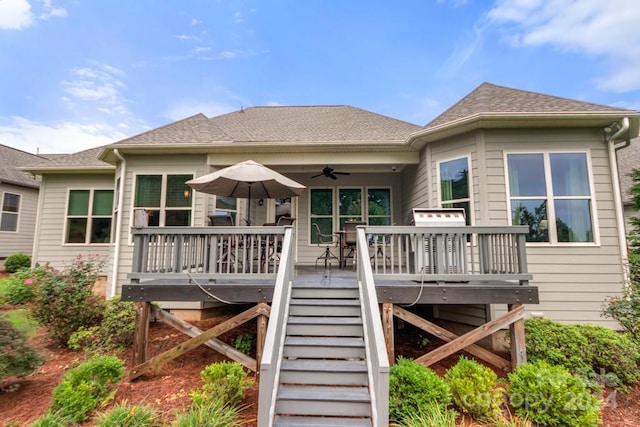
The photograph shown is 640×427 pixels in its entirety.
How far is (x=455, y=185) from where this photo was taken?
5805 mm

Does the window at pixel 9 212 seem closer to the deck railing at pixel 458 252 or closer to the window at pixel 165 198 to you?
the window at pixel 165 198

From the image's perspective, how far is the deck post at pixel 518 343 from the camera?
13.1 ft

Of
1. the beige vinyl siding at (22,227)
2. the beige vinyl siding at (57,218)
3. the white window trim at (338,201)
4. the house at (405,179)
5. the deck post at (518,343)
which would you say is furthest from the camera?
the beige vinyl siding at (22,227)

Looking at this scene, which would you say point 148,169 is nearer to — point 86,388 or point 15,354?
point 15,354

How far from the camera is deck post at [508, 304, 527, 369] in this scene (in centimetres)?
398

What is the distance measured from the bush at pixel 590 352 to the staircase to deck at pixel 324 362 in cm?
274

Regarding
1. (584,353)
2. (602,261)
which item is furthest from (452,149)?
(584,353)

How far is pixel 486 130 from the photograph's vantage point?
5.46 m

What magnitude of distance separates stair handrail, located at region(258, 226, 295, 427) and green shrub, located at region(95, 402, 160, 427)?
1314 mm

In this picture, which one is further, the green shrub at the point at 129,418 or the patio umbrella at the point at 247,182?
the patio umbrella at the point at 247,182

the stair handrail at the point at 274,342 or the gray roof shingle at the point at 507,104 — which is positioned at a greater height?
the gray roof shingle at the point at 507,104

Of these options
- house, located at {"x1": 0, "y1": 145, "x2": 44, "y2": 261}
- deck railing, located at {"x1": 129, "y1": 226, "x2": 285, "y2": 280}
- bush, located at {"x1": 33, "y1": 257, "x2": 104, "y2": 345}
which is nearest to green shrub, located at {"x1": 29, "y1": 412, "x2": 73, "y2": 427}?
deck railing, located at {"x1": 129, "y1": 226, "x2": 285, "y2": 280}

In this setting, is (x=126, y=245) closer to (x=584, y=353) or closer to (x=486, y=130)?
(x=486, y=130)

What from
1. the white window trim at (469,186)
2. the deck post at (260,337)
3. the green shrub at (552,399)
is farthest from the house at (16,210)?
the green shrub at (552,399)
